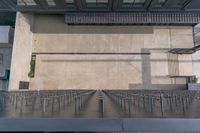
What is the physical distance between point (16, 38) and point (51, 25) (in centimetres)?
350

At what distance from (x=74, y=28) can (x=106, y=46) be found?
3524 mm

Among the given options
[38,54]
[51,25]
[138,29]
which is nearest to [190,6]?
[138,29]

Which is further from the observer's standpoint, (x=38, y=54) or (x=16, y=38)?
(x=38, y=54)

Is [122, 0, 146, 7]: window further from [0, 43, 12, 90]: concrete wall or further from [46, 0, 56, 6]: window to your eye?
[0, 43, 12, 90]: concrete wall

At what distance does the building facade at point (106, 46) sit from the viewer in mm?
16516

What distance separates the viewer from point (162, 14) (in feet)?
54.3

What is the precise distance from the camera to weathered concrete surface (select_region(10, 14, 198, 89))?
16953 millimetres

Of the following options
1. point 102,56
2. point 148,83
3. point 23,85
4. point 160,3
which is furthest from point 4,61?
point 160,3

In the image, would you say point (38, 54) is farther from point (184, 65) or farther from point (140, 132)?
point (140, 132)

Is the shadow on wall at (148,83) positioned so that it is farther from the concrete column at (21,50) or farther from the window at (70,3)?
the concrete column at (21,50)

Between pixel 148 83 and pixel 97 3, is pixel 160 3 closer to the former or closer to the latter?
pixel 97 3

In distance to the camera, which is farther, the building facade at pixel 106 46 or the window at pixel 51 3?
the building facade at pixel 106 46

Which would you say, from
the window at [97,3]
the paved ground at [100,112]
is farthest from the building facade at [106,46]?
the paved ground at [100,112]

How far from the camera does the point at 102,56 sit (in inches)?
685
